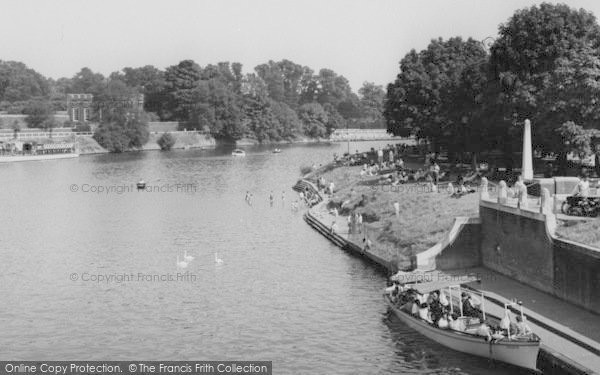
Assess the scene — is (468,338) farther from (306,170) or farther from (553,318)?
(306,170)

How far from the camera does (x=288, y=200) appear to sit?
308 feet

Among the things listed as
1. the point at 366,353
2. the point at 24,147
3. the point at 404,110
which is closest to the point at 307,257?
the point at 366,353

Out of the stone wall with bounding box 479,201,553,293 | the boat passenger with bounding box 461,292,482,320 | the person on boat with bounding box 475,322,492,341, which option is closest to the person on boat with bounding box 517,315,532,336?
the person on boat with bounding box 475,322,492,341

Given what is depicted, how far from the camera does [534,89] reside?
67312 mm

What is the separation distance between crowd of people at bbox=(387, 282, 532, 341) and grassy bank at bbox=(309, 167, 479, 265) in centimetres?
863

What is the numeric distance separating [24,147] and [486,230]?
152046 millimetres

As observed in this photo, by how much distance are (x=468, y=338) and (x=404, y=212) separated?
2726 centimetres

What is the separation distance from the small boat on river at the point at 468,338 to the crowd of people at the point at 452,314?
7 centimetres

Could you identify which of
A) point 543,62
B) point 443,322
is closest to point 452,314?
point 443,322

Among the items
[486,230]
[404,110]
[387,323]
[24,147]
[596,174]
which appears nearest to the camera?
[387,323]

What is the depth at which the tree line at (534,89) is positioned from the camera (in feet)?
204

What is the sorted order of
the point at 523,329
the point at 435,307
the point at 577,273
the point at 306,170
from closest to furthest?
the point at 523,329
the point at 577,273
the point at 435,307
the point at 306,170

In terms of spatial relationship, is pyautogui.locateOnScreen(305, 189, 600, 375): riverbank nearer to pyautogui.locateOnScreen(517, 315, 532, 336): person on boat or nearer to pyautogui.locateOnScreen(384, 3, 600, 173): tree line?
pyautogui.locateOnScreen(517, 315, 532, 336): person on boat

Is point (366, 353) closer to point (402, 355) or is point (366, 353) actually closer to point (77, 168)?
point (402, 355)
